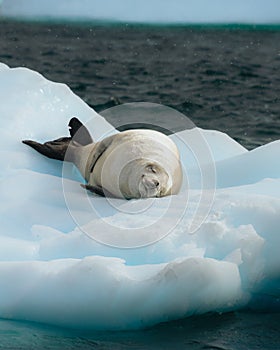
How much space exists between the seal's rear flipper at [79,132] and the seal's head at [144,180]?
3.37 feet

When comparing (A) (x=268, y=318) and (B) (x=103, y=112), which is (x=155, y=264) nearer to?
(A) (x=268, y=318)

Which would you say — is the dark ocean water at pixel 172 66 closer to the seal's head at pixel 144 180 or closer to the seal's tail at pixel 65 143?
the seal's tail at pixel 65 143

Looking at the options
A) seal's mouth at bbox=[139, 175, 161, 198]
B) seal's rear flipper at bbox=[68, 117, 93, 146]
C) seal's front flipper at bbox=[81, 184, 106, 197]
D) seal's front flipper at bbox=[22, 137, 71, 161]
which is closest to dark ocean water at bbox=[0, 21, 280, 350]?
seal's mouth at bbox=[139, 175, 161, 198]

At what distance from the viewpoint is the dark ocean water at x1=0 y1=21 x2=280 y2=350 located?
4.50 metres

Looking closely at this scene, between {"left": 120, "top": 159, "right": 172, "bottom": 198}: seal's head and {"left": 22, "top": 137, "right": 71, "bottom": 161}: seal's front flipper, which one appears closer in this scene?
{"left": 120, "top": 159, "right": 172, "bottom": 198}: seal's head

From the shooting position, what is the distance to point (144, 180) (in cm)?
579

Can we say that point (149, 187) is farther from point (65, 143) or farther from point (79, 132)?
point (79, 132)

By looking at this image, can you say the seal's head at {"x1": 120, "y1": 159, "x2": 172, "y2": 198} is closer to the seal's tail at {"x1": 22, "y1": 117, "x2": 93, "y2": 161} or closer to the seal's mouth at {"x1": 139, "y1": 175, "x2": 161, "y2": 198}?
the seal's mouth at {"x1": 139, "y1": 175, "x2": 161, "y2": 198}

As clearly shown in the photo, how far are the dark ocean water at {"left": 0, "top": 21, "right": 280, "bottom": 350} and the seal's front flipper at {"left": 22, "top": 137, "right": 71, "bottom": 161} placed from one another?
7.33 ft

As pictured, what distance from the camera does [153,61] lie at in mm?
17609

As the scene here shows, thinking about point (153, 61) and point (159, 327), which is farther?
point (153, 61)

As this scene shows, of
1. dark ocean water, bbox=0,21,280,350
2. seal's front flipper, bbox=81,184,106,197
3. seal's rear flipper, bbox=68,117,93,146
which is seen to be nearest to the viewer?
dark ocean water, bbox=0,21,280,350

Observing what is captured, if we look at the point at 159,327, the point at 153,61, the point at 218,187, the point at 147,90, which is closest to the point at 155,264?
the point at 159,327

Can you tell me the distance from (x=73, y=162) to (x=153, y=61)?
11083 mm
